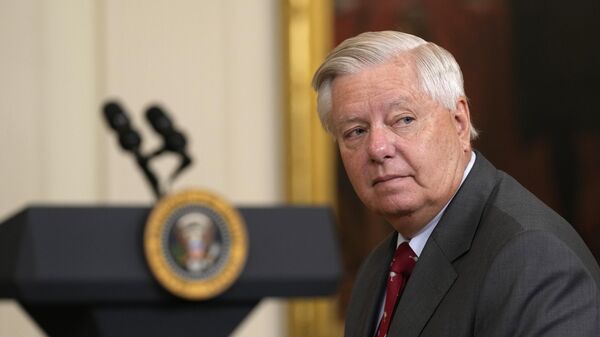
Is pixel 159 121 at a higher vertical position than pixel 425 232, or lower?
higher

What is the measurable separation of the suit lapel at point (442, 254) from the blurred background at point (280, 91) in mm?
4241

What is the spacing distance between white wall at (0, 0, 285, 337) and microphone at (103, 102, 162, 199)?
9.09 feet

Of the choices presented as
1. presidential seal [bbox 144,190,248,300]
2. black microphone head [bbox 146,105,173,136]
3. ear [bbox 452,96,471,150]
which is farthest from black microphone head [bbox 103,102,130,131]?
ear [bbox 452,96,471,150]

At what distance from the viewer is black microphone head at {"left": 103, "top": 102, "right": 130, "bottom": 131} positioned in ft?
14.9

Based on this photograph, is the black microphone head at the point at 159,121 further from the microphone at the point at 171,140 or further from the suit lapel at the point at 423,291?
the suit lapel at the point at 423,291

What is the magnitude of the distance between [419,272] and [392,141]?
0.39 meters

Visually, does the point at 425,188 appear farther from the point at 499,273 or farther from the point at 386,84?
the point at 499,273

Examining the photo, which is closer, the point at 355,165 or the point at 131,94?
the point at 355,165

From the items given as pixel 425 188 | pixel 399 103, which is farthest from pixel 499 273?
pixel 399 103

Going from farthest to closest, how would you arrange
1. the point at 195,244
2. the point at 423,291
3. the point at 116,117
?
the point at 116,117
the point at 195,244
the point at 423,291

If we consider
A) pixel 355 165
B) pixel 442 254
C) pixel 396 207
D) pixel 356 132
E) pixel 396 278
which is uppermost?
pixel 356 132

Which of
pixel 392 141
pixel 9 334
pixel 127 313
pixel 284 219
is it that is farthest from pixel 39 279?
pixel 9 334

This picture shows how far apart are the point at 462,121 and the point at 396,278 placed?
1.71 feet

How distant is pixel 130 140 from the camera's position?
444 cm
